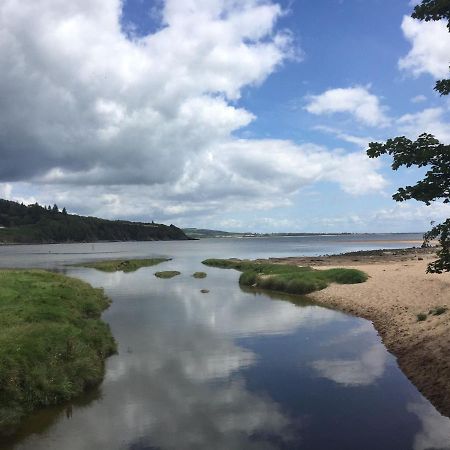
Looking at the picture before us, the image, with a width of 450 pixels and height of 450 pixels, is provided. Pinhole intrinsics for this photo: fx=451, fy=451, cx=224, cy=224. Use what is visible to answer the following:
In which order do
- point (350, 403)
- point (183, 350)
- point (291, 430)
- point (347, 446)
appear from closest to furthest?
1. point (347, 446)
2. point (291, 430)
3. point (350, 403)
4. point (183, 350)

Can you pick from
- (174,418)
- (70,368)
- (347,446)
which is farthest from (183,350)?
(347,446)

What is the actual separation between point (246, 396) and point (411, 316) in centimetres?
2117

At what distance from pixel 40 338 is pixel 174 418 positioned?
32.1 feet

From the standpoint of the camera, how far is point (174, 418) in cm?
2152

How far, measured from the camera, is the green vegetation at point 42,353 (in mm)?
21094

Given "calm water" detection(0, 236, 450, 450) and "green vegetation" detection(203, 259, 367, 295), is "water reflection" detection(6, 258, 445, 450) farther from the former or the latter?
"green vegetation" detection(203, 259, 367, 295)

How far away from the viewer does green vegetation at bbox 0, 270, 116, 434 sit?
21094mm

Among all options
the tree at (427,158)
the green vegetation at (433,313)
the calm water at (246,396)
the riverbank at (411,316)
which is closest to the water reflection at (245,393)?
the calm water at (246,396)

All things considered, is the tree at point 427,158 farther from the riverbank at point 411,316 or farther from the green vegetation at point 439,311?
the green vegetation at point 439,311

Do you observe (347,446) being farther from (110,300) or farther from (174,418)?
(110,300)

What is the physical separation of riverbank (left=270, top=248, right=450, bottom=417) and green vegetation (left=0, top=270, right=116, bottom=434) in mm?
19091

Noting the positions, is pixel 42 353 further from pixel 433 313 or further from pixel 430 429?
pixel 433 313

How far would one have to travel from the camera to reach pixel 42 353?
24344mm

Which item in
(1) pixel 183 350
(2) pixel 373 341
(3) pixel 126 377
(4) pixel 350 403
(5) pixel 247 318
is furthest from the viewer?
(5) pixel 247 318
